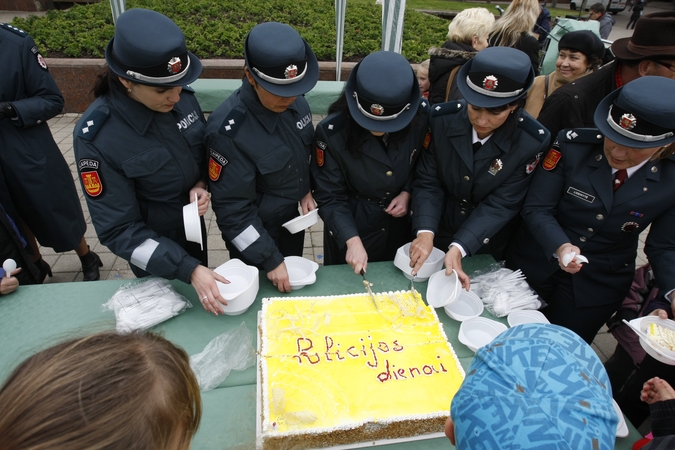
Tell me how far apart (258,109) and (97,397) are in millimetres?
1637

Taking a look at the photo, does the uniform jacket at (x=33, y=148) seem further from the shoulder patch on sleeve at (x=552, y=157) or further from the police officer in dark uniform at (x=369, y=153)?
the shoulder patch on sleeve at (x=552, y=157)

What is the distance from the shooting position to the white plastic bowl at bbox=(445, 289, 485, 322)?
194cm

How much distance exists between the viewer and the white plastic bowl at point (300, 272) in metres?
2.09

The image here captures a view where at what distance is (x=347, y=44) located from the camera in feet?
26.5

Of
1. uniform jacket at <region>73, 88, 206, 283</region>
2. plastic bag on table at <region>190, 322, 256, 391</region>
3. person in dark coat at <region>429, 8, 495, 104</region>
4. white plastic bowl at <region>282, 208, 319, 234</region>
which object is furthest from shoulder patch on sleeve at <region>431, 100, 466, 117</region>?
plastic bag on table at <region>190, 322, 256, 391</region>

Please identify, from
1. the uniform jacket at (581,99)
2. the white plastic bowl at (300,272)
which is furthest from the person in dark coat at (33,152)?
the uniform jacket at (581,99)

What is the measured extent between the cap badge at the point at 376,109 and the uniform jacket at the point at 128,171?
39.7 inches

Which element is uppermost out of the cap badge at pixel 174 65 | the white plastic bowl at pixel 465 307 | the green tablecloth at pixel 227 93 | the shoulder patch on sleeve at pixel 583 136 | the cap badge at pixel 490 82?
the cap badge at pixel 174 65

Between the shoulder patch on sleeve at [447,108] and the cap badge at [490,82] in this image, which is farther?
the shoulder patch on sleeve at [447,108]

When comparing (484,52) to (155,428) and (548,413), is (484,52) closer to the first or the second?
(548,413)

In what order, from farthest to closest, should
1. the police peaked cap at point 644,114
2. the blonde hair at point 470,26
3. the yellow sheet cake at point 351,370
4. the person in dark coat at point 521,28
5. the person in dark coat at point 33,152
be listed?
the person in dark coat at point 521,28, the blonde hair at point 470,26, the person in dark coat at point 33,152, the police peaked cap at point 644,114, the yellow sheet cake at point 351,370

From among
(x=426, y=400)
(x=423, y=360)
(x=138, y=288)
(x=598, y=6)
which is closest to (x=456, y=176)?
(x=423, y=360)

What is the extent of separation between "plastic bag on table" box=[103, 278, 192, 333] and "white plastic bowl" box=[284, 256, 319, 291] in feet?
1.70

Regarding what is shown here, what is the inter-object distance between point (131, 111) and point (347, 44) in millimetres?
7008
